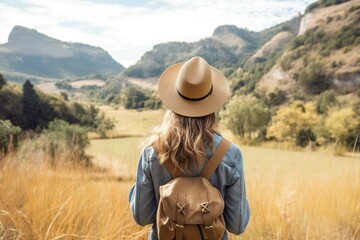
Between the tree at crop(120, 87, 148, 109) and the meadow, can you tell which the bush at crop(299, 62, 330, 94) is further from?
the meadow

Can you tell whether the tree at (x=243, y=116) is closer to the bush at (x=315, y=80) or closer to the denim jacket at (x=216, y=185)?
the bush at (x=315, y=80)

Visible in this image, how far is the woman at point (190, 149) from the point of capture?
1.51m

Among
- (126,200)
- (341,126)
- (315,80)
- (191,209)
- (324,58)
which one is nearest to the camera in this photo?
(191,209)

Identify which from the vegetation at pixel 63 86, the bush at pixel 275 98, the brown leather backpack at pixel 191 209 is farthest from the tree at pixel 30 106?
the vegetation at pixel 63 86

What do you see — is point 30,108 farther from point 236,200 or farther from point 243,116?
point 236,200

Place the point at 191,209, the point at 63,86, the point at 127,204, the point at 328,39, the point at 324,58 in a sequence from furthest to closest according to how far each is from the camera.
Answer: the point at 63,86 < the point at 328,39 < the point at 324,58 < the point at 127,204 < the point at 191,209

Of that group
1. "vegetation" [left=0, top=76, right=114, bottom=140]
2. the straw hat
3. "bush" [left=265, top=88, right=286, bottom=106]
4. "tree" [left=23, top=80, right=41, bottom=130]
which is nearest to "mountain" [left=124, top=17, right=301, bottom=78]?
"bush" [left=265, top=88, right=286, bottom=106]

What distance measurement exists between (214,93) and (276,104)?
174 ft

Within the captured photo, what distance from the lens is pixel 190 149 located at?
1492 millimetres

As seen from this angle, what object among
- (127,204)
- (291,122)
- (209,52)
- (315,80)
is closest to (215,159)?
(127,204)

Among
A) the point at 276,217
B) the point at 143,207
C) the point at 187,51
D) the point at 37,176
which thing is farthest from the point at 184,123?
the point at 187,51

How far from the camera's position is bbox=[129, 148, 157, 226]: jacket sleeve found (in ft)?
5.22

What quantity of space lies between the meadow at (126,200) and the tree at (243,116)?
28156mm

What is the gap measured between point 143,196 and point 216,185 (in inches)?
13.0
